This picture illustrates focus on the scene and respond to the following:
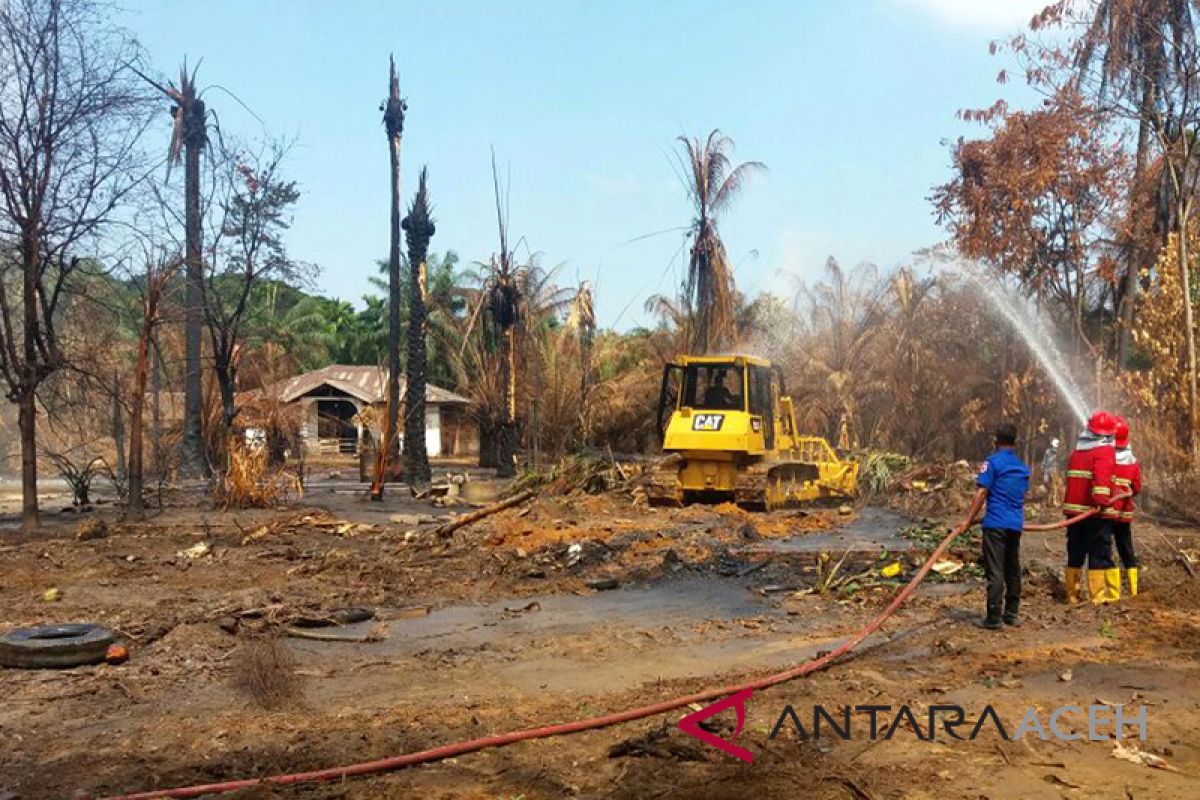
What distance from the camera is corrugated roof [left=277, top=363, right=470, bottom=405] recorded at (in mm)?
43125

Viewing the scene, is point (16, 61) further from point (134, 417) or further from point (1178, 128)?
point (1178, 128)

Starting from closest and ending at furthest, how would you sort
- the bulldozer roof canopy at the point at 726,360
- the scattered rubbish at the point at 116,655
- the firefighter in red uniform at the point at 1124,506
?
1. the scattered rubbish at the point at 116,655
2. the firefighter in red uniform at the point at 1124,506
3. the bulldozer roof canopy at the point at 726,360

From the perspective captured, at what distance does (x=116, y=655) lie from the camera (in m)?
8.20

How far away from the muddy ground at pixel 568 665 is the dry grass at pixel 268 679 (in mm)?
36

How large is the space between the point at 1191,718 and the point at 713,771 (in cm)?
328

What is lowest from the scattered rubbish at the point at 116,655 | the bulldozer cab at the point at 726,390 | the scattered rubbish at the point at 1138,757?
the scattered rubbish at the point at 1138,757

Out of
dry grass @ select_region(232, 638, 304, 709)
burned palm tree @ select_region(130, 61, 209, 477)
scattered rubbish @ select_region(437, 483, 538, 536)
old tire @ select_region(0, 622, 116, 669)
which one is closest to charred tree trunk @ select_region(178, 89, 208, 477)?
burned palm tree @ select_region(130, 61, 209, 477)

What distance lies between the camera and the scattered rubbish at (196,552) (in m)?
14.0

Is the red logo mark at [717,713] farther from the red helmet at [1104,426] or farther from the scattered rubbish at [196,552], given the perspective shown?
the scattered rubbish at [196,552]

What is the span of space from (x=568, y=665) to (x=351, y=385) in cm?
3792

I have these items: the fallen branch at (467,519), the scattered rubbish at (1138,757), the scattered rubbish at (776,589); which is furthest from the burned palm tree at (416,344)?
the scattered rubbish at (1138,757)

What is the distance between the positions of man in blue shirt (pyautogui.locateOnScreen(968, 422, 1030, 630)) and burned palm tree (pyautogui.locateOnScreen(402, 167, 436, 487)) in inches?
778

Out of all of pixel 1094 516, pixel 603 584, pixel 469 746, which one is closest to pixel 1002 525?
pixel 1094 516

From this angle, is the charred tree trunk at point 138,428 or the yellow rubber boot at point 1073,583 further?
the charred tree trunk at point 138,428
